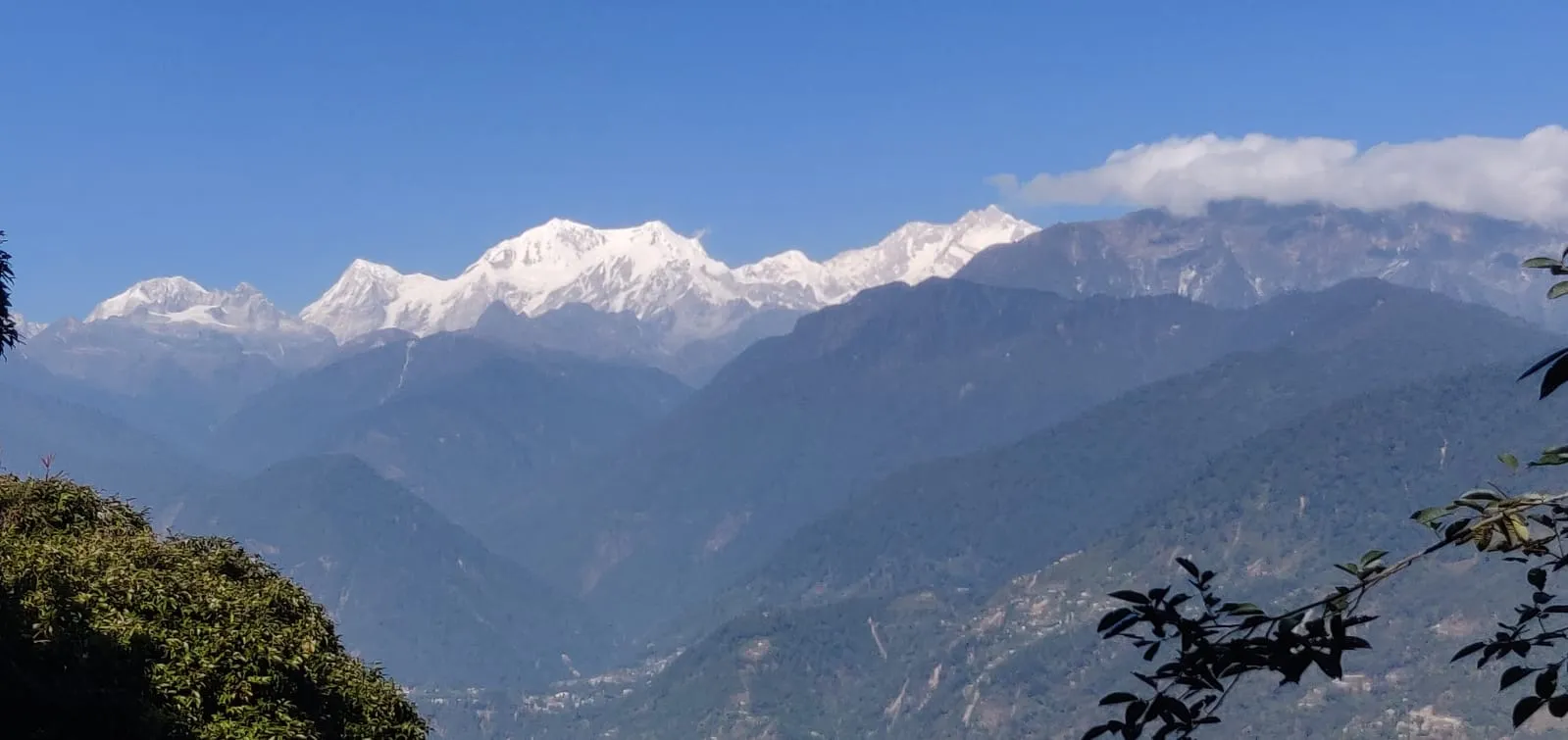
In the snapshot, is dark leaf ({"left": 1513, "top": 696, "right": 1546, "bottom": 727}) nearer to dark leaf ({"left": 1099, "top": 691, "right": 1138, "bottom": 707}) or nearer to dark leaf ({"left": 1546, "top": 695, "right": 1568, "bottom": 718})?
dark leaf ({"left": 1546, "top": 695, "right": 1568, "bottom": 718})

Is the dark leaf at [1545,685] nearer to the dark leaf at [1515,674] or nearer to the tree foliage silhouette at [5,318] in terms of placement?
the dark leaf at [1515,674]

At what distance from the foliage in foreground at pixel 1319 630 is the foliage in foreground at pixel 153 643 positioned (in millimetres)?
16155

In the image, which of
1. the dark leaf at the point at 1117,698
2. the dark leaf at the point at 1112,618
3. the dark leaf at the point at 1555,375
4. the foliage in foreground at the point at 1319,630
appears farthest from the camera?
the dark leaf at the point at 1112,618

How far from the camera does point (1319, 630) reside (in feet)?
25.0

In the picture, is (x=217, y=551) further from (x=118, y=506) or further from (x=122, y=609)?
(x=122, y=609)

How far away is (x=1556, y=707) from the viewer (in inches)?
292

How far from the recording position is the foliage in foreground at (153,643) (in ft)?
65.5

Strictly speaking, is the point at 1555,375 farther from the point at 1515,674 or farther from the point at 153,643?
the point at 153,643

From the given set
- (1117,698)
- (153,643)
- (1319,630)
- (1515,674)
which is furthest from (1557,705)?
(153,643)

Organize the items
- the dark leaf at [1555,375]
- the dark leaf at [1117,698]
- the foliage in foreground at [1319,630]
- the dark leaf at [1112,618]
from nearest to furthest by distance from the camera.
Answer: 1. the dark leaf at [1555,375]
2. the dark leaf at [1117,698]
3. the foliage in foreground at [1319,630]
4. the dark leaf at [1112,618]

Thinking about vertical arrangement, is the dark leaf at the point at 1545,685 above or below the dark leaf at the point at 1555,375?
below

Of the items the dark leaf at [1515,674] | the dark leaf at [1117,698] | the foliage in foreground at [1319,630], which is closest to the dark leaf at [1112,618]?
the foliage in foreground at [1319,630]

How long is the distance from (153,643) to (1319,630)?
2022 centimetres

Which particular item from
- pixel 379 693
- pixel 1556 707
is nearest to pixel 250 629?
pixel 379 693
